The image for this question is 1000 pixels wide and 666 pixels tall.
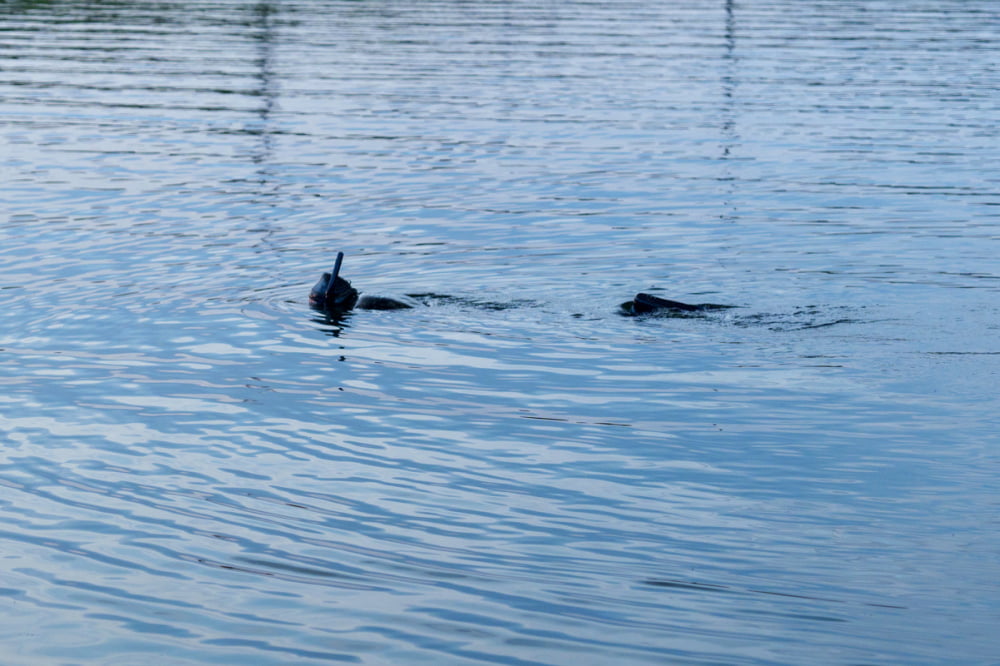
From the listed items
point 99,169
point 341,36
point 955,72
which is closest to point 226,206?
point 99,169

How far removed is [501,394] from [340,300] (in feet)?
12.8

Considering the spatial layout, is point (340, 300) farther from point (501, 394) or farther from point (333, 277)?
point (501, 394)

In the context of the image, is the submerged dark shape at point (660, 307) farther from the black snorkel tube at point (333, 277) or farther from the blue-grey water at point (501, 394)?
the black snorkel tube at point (333, 277)

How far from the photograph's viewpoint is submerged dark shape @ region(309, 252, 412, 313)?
54.1 ft

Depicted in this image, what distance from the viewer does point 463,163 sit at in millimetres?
26688

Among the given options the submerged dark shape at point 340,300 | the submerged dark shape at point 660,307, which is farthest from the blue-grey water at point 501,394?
the submerged dark shape at point 660,307

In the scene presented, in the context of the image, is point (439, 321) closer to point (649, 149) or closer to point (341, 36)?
point (649, 149)

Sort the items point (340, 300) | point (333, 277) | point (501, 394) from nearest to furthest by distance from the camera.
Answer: point (501, 394) < point (333, 277) < point (340, 300)

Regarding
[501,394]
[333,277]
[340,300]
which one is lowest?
[501,394]

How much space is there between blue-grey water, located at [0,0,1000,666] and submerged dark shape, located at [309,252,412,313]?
0.19 metres

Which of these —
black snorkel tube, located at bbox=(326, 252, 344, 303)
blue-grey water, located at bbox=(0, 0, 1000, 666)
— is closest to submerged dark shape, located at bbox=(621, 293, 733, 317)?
blue-grey water, located at bbox=(0, 0, 1000, 666)

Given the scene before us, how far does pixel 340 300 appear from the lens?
16.6 m

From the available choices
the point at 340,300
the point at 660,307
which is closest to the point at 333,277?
the point at 340,300

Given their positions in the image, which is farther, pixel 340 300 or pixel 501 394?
pixel 340 300
